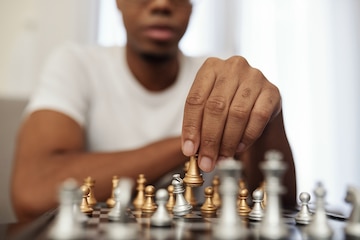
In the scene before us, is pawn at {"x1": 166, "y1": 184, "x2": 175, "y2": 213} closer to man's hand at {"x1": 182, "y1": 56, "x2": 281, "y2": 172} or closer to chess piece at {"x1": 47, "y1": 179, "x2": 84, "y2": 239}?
man's hand at {"x1": 182, "y1": 56, "x2": 281, "y2": 172}

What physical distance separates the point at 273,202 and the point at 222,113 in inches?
11.0

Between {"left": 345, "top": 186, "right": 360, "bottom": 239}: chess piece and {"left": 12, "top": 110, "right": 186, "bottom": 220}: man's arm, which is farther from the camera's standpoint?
{"left": 12, "top": 110, "right": 186, "bottom": 220}: man's arm

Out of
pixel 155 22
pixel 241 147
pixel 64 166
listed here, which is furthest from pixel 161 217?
pixel 155 22

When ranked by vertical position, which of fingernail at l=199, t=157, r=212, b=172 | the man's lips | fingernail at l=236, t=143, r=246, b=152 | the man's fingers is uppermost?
the man's lips

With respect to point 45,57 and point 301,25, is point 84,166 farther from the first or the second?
point 301,25

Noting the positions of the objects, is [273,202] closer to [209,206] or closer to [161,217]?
[161,217]

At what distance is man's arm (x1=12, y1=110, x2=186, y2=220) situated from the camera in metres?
1.10

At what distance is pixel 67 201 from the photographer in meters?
0.42

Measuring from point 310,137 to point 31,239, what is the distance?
2018 millimetres

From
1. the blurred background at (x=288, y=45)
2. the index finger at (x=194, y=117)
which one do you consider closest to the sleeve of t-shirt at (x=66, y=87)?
the index finger at (x=194, y=117)

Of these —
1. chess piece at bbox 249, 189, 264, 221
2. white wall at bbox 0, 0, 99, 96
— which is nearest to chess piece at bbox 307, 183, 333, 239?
chess piece at bbox 249, 189, 264, 221

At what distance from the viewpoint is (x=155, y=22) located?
127 centimetres

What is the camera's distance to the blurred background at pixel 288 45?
7.54 ft

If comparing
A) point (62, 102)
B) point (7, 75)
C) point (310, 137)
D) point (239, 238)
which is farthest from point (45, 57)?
point (239, 238)
